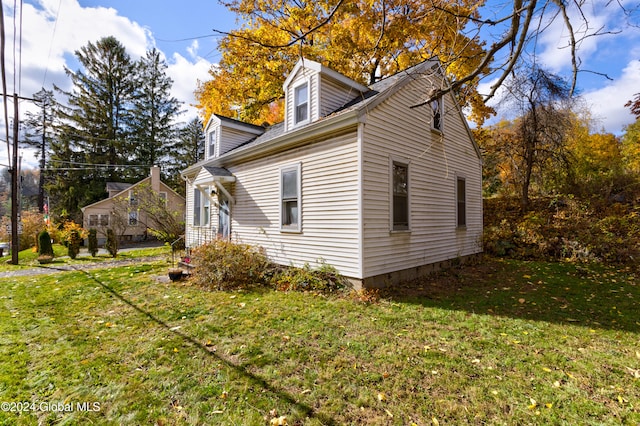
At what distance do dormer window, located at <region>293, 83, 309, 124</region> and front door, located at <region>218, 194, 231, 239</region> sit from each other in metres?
4.22

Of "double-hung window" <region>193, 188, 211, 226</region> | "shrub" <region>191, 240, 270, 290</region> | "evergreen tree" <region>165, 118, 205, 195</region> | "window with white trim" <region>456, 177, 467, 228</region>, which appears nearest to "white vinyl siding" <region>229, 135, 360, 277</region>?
"shrub" <region>191, 240, 270, 290</region>

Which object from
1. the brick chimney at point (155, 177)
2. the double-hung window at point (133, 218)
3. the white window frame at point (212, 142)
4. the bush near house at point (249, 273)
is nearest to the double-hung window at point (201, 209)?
the white window frame at point (212, 142)

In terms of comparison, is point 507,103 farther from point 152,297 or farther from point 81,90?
point 81,90

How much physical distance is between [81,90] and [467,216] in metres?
39.0

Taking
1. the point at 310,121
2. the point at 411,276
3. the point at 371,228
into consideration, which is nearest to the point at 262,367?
the point at 371,228

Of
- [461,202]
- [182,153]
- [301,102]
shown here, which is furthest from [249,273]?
[182,153]

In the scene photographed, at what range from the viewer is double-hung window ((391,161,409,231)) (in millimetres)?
7098

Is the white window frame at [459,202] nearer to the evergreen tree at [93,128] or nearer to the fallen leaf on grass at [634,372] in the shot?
the fallen leaf on grass at [634,372]

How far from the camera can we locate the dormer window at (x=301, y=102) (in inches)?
323

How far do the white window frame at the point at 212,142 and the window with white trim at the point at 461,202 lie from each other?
10.1 metres

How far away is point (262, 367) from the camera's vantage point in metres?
3.31

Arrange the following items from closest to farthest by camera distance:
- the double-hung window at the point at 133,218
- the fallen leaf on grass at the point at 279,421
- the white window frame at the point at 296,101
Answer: the fallen leaf on grass at the point at 279,421, the white window frame at the point at 296,101, the double-hung window at the point at 133,218

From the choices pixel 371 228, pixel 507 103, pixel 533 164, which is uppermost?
pixel 507 103

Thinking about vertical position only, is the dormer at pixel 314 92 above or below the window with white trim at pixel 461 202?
above
